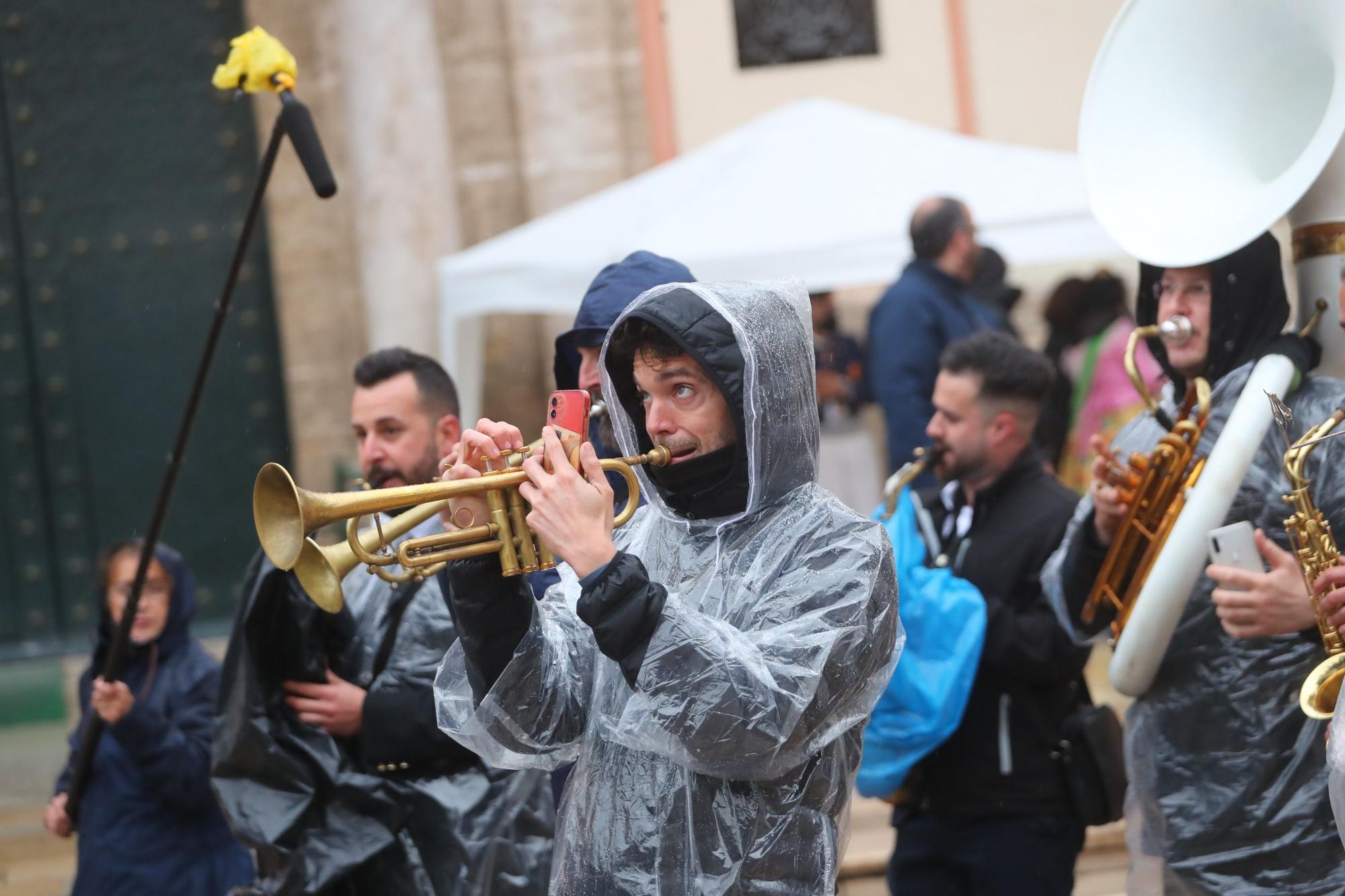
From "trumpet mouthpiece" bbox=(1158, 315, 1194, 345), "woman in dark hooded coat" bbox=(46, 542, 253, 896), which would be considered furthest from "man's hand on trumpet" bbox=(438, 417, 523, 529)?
"woman in dark hooded coat" bbox=(46, 542, 253, 896)

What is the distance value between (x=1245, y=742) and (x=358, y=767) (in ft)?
6.05

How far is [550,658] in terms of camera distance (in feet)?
8.59

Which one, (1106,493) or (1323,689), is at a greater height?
(1106,493)

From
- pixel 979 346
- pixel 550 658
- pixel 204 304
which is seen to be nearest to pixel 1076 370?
pixel 979 346

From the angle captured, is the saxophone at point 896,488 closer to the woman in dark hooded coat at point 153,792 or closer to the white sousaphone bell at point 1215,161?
the white sousaphone bell at point 1215,161

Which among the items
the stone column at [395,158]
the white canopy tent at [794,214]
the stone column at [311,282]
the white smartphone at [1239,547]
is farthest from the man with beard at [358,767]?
the stone column at [311,282]

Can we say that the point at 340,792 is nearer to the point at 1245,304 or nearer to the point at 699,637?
the point at 699,637

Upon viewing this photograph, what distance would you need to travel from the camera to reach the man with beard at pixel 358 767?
3328 millimetres

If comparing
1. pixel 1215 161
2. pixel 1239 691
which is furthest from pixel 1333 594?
pixel 1215 161

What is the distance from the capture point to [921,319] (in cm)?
616

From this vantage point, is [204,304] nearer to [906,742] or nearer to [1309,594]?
[906,742]

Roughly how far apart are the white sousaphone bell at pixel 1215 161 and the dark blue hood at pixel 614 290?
979mm

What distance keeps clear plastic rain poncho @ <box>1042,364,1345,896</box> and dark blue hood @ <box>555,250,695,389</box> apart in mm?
Answer: 1253

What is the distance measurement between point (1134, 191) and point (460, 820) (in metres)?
2.00
